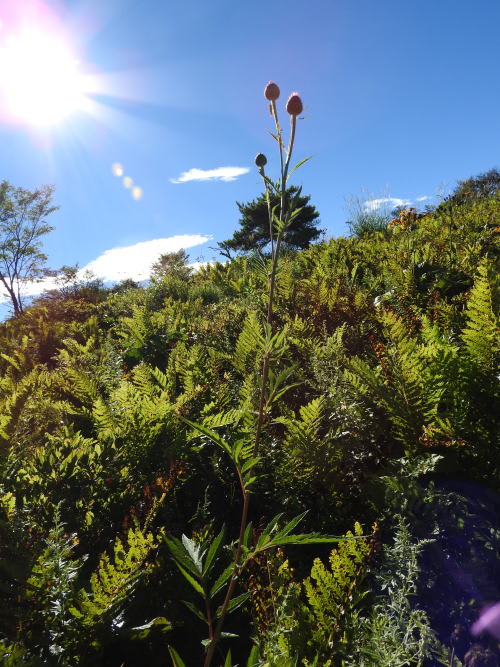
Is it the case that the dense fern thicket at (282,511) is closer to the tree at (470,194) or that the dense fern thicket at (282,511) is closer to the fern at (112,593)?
the fern at (112,593)

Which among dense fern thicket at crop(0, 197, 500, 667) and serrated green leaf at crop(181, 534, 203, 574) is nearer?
serrated green leaf at crop(181, 534, 203, 574)

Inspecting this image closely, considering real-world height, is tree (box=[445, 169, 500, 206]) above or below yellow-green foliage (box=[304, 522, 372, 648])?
above

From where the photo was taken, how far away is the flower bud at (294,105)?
90cm

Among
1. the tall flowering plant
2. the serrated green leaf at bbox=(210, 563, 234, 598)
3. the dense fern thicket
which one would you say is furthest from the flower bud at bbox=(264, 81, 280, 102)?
the serrated green leaf at bbox=(210, 563, 234, 598)

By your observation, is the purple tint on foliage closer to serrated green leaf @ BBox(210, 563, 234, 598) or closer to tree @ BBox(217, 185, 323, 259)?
serrated green leaf @ BBox(210, 563, 234, 598)

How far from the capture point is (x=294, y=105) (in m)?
0.91

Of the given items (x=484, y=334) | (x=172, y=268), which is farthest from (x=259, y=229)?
(x=484, y=334)

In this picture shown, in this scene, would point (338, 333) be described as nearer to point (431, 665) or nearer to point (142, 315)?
point (431, 665)

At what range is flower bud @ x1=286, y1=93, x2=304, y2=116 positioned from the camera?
903 mm

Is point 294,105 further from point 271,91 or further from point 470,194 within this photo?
point 470,194

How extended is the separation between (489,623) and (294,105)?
132cm

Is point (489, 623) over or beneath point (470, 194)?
beneath

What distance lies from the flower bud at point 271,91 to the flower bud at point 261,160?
13 cm

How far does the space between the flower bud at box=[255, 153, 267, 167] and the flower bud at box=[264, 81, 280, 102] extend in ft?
0.41
